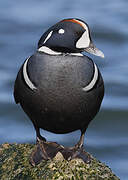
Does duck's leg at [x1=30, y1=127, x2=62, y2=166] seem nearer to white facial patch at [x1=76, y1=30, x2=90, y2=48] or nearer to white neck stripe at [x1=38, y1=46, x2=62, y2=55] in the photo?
white neck stripe at [x1=38, y1=46, x2=62, y2=55]

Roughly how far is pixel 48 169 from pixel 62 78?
37.0 inches

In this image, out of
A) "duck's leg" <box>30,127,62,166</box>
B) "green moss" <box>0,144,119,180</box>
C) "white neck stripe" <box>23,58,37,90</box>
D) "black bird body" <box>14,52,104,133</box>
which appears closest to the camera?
"black bird body" <box>14,52,104,133</box>

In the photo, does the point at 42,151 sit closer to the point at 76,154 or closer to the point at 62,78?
the point at 76,154

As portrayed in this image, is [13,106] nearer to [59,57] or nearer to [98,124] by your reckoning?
[98,124]

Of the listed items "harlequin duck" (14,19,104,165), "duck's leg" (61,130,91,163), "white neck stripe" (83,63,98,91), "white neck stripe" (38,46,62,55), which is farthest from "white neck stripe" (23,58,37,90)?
"duck's leg" (61,130,91,163)

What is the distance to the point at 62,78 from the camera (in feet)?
A: 23.3

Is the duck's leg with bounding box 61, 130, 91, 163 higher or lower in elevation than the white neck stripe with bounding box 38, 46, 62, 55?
lower

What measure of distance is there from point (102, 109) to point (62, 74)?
6.03 meters

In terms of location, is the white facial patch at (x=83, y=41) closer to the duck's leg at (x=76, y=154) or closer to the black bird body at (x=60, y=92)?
the black bird body at (x=60, y=92)

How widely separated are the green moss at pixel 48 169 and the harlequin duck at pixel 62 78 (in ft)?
1.34

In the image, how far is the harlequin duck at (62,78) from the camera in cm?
712

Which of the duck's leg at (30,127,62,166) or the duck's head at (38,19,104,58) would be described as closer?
the duck's head at (38,19,104,58)

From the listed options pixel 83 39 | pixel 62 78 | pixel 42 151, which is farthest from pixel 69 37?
pixel 42 151

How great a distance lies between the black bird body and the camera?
7117mm
